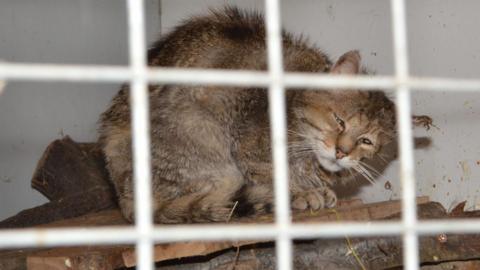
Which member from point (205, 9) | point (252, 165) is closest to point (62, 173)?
point (252, 165)

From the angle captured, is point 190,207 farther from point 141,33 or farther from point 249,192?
point 141,33

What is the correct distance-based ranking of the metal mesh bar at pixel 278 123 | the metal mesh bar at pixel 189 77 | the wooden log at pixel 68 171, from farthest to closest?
the wooden log at pixel 68 171
the metal mesh bar at pixel 278 123
the metal mesh bar at pixel 189 77

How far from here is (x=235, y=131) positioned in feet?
10.9

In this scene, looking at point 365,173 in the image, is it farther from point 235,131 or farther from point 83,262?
point 83,262

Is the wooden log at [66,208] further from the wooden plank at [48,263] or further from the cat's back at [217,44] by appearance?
the wooden plank at [48,263]

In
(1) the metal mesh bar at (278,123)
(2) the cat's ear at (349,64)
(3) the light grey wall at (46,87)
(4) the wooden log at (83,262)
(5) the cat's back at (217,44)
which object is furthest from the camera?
(3) the light grey wall at (46,87)

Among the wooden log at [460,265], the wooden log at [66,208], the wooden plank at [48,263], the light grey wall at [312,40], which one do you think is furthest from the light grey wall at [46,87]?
the wooden log at [460,265]

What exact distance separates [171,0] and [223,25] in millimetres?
1163

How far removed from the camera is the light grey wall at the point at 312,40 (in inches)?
128

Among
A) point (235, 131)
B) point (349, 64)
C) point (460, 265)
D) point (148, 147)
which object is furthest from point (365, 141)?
point (148, 147)

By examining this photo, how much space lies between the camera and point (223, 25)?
3.57 metres

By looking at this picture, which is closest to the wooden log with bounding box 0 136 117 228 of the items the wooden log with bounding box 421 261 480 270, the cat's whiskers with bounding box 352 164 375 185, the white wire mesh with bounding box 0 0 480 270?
the cat's whiskers with bounding box 352 164 375 185

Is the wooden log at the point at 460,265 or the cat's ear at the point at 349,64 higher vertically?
the cat's ear at the point at 349,64

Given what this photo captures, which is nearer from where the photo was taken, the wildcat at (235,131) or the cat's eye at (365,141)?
the wildcat at (235,131)
